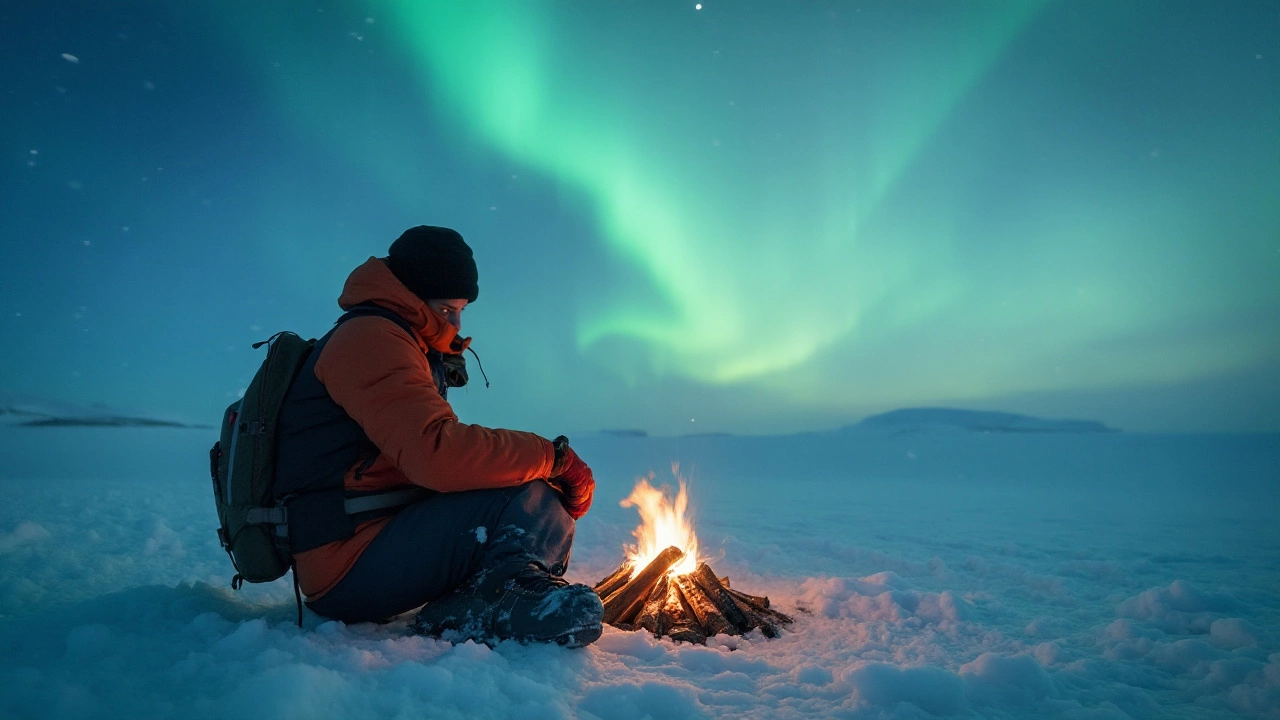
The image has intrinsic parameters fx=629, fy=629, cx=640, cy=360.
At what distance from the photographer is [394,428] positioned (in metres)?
2.31

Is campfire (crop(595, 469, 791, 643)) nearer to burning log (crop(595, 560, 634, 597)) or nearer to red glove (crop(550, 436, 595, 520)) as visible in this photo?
burning log (crop(595, 560, 634, 597))

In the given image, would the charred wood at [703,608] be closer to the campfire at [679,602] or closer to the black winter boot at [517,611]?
the campfire at [679,602]

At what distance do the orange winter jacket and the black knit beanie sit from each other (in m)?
0.10

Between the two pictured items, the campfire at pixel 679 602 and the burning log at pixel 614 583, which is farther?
the burning log at pixel 614 583

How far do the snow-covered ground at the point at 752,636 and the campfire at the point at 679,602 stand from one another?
0.14 metres

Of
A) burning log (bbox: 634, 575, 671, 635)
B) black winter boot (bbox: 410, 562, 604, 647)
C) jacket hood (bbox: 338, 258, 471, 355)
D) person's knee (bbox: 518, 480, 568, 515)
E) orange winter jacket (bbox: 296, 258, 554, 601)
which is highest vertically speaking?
jacket hood (bbox: 338, 258, 471, 355)

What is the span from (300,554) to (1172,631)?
4.17m

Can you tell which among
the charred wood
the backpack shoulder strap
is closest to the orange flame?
the charred wood

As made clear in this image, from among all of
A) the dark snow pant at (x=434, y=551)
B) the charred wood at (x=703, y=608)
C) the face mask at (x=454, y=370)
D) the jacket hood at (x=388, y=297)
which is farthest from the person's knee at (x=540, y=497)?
the charred wood at (x=703, y=608)

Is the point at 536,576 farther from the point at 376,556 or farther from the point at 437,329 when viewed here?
the point at 437,329

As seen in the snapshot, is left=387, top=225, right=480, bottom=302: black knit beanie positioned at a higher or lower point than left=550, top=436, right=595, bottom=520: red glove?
higher

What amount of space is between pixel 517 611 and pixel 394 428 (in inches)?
33.1

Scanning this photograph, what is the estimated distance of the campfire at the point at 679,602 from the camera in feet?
10.2

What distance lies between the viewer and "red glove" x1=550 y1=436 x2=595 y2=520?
2.80 metres
